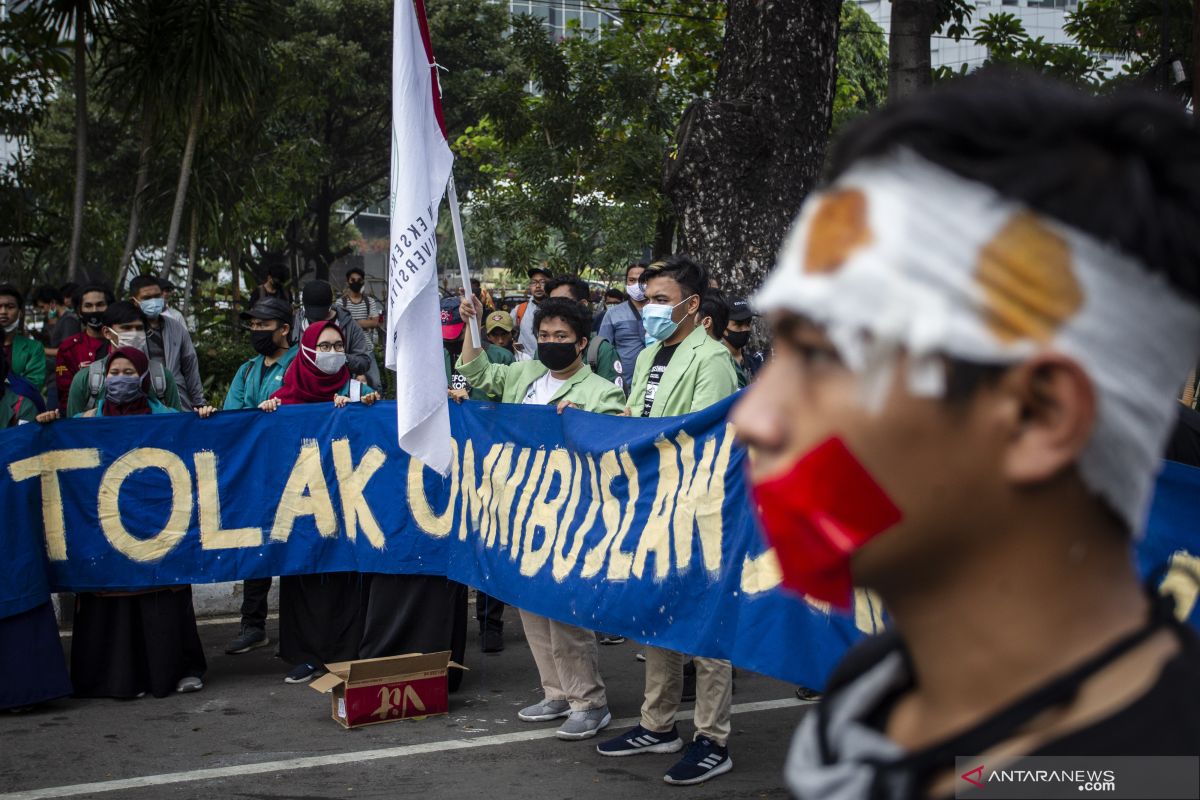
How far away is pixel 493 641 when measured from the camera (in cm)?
767

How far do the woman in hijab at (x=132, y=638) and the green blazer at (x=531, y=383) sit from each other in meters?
1.53

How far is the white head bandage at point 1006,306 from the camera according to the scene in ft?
3.29

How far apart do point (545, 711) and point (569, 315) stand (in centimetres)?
194

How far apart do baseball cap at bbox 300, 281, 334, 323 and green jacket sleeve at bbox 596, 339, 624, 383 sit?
1.80 m

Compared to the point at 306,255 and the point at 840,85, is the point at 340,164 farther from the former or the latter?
the point at 840,85

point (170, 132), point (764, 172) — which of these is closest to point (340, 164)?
point (170, 132)

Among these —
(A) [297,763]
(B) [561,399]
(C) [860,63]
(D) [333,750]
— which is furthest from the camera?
(C) [860,63]

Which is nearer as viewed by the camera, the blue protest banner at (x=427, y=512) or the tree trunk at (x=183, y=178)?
the blue protest banner at (x=427, y=512)

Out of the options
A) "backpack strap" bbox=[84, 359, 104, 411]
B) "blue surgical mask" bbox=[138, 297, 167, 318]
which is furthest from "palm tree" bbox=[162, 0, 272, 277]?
"backpack strap" bbox=[84, 359, 104, 411]

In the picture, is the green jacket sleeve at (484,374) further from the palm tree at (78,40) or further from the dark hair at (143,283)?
Answer: the palm tree at (78,40)

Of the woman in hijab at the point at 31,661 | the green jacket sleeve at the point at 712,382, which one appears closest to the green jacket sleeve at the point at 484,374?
the green jacket sleeve at the point at 712,382

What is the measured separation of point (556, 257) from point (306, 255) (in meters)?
17.5

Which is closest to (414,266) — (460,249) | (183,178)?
(460,249)

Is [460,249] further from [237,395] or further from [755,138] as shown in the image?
[755,138]
